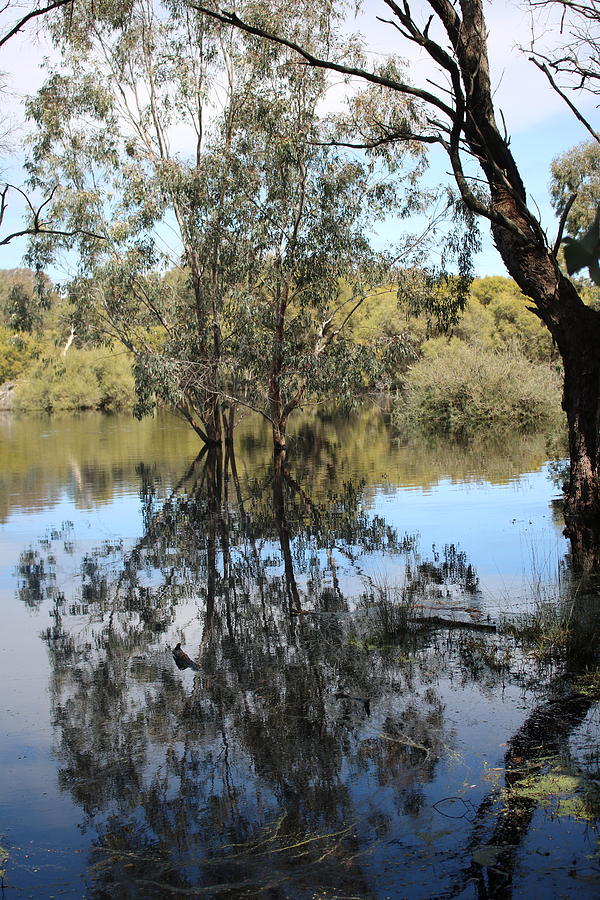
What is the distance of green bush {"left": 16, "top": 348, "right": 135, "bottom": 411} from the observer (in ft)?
178

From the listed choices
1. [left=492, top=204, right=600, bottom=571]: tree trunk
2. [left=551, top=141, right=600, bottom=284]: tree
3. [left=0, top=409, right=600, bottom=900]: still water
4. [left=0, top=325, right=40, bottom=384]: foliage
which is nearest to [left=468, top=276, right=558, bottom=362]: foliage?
[left=551, top=141, right=600, bottom=284]: tree

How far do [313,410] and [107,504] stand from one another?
114ft

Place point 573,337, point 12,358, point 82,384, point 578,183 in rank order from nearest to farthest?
point 573,337 < point 578,183 < point 82,384 < point 12,358

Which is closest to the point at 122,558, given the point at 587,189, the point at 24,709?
the point at 24,709

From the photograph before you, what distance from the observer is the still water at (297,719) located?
3150 mm

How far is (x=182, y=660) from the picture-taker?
18.0 ft

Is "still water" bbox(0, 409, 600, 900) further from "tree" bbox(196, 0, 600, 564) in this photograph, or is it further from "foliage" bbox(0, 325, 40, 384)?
"foliage" bbox(0, 325, 40, 384)

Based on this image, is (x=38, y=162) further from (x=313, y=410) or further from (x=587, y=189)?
(x=313, y=410)

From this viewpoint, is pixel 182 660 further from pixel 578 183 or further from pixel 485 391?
pixel 578 183

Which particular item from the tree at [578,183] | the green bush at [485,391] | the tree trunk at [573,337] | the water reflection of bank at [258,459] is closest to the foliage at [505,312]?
the tree at [578,183]

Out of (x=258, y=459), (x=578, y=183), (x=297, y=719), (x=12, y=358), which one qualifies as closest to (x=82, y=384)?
(x=12, y=358)

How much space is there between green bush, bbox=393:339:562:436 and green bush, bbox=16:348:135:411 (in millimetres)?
26705

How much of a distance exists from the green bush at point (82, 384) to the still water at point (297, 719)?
44826 mm

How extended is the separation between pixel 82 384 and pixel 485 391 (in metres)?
33.5
